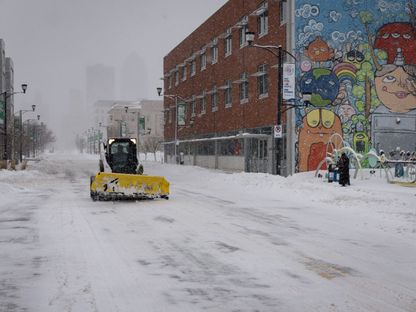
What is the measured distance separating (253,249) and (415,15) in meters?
15.0

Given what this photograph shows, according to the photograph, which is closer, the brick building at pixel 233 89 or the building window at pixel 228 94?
the brick building at pixel 233 89

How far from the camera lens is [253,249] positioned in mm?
8523

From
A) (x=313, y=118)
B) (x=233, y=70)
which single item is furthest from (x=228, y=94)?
(x=313, y=118)

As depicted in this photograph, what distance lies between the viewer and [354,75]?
31.7 m

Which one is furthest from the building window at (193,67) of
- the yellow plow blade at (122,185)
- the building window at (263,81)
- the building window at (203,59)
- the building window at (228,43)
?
the yellow plow blade at (122,185)

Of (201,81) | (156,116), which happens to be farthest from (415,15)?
(156,116)

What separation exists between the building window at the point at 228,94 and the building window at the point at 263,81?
6387mm

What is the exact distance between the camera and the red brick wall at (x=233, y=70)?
111 ft

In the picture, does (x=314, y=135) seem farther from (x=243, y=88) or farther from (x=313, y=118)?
(x=243, y=88)

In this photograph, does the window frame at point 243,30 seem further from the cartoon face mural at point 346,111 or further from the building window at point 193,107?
the building window at point 193,107

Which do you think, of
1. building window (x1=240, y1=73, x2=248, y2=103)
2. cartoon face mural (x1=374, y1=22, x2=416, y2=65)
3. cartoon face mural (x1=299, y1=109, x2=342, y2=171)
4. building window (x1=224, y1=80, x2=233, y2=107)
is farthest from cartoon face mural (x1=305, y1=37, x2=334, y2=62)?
building window (x1=224, y1=80, x2=233, y2=107)

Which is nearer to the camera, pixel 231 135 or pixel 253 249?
pixel 253 249

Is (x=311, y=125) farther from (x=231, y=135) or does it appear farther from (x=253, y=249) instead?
(x=253, y=249)

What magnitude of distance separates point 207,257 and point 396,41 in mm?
29036
